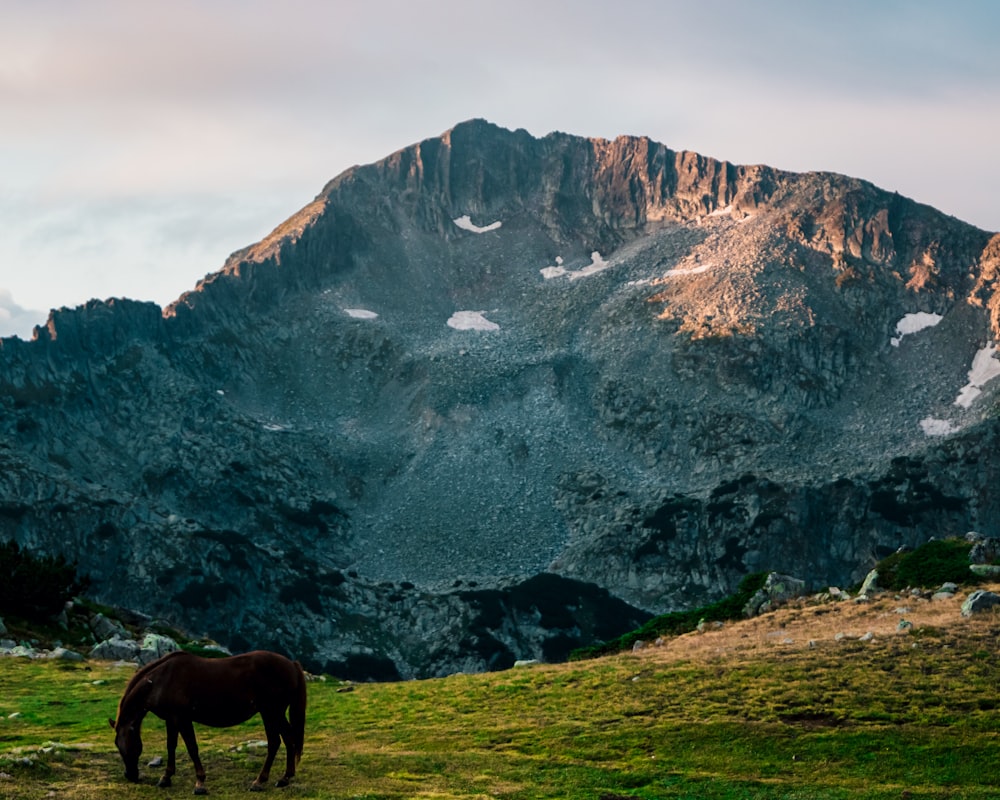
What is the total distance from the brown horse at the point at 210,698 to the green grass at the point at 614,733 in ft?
3.27

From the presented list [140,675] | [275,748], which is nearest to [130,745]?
[140,675]

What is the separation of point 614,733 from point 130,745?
16.5m

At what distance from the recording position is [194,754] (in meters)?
25.2

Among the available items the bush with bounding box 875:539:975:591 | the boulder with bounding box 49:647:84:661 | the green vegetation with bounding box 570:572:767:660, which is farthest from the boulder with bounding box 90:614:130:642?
the bush with bounding box 875:539:975:591

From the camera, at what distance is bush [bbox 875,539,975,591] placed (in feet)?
189

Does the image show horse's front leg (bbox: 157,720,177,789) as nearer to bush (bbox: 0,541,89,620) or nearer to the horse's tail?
the horse's tail

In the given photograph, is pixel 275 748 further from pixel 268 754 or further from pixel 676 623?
pixel 676 623

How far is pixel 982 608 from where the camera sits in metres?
47.5

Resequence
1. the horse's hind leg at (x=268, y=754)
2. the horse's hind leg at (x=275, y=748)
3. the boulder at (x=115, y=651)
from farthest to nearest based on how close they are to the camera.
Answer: the boulder at (x=115, y=651)
the horse's hind leg at (x=275, y=748)
the horse's hind leg at (x=268, y=754)

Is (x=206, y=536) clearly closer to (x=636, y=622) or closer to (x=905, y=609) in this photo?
(x=636, y=622)

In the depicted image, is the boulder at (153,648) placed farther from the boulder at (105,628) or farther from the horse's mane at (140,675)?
the horse's mane at (140,675)

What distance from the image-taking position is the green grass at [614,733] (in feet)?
90.1

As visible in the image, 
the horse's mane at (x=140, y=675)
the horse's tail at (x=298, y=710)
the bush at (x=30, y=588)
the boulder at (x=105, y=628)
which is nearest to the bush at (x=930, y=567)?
the horse's tail at (x=298, y=710)

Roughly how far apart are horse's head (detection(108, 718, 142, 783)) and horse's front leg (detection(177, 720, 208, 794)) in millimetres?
1064
